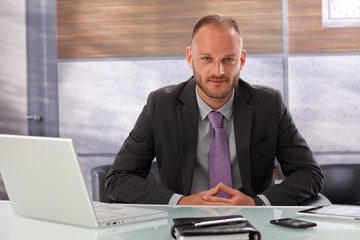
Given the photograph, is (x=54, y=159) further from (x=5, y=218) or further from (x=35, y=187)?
(x=5, y=218)

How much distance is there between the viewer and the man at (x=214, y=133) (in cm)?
319

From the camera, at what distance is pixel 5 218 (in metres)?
2.34

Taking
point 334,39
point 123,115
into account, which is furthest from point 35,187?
point 334,39

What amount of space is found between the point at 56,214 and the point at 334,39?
10.0 ft

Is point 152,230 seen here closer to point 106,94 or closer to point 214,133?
point 214,133

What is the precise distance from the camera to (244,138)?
3213 millimetres

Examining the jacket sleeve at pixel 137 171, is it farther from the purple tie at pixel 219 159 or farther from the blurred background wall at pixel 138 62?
the blurred background wall at pixel 138 62

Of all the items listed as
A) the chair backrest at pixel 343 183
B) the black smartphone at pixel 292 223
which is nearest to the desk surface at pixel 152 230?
the black smartphone at pixel 292 223

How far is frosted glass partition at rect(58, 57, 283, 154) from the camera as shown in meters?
4.84

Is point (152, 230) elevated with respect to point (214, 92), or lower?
lower

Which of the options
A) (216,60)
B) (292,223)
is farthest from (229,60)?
(292,223)

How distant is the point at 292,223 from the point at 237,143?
1.16m

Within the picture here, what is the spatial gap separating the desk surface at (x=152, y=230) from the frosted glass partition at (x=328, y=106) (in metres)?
2.40

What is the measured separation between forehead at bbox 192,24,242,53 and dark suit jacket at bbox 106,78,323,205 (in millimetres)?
269
